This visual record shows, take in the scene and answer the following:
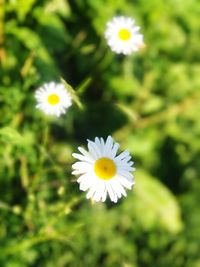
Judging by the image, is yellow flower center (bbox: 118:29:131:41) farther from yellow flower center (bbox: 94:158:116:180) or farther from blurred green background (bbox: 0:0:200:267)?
yellow flower center (bbox: 94:158:116:180)

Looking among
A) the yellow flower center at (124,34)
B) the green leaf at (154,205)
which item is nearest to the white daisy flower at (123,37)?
the yellow flower center at (124,34)

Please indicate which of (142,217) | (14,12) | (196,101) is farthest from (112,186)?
(196,101)

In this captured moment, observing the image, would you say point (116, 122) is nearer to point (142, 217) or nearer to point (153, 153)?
point (153, 153)

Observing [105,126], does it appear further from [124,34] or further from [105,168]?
[105,168]

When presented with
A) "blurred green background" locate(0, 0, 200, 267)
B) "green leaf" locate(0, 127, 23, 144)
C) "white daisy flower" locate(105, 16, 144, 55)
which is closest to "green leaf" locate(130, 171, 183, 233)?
"blurred green background" locate(0, 0, 200, 267)

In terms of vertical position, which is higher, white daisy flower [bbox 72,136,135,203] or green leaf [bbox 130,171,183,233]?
green leaf [bbox 130,171,183,233]

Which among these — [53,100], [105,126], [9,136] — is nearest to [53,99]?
[53,100]
